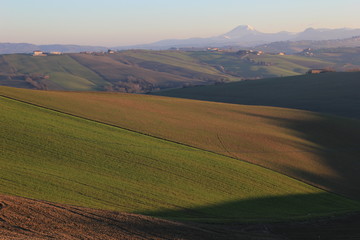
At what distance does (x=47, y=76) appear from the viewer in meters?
136

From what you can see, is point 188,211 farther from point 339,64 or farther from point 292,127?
point 339,64

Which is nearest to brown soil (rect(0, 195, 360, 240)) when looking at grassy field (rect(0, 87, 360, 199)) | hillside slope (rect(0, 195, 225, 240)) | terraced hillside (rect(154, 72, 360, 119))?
hillside slope (rect(0, 195, 225, 240))

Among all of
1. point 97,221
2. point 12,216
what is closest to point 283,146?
point 97,221

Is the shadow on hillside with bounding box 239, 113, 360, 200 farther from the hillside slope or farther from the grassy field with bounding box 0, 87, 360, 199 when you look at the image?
the hillside slope

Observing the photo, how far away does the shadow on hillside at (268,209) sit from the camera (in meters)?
26.9

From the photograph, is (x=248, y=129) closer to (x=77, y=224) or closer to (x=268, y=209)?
(x=268, y=209)

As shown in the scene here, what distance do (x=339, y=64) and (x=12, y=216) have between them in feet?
628

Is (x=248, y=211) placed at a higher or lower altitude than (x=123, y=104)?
lower

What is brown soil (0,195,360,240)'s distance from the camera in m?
20.2

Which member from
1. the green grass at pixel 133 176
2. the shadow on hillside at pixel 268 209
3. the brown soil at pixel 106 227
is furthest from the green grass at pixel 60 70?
the brown soil at pixel 106 227

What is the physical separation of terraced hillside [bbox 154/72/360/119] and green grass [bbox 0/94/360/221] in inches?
1436

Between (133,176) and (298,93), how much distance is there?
58.9 metres

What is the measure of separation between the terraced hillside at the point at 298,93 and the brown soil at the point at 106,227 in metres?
44.4

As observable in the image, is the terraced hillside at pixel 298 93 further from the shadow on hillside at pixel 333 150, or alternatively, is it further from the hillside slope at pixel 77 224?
the hillside slope at pixel 77 224
